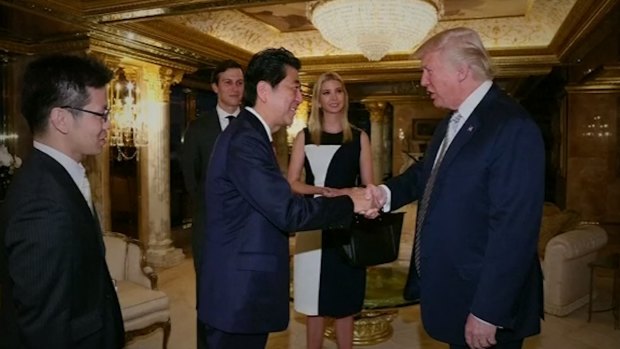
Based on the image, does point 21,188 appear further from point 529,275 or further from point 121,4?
point 121,4

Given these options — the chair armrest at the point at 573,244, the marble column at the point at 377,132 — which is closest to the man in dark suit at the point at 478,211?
the chair armrest at the point at 573,244

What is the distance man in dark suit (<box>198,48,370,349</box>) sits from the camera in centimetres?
178

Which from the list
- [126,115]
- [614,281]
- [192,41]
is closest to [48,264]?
[614,281]

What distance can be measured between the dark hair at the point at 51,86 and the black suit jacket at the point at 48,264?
12 cm

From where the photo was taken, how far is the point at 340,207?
1.96 meters

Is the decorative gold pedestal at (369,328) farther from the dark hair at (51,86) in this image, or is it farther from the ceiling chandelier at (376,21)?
the dark hair at (51,86)

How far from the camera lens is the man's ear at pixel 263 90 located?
193 cm

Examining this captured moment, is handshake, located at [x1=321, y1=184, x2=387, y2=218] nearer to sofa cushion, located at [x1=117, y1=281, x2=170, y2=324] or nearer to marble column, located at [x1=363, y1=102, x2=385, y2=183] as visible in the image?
sofa cushion, located at [x1=117, y1=281, x2=170, y2=324]

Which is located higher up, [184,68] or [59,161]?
[184,68]

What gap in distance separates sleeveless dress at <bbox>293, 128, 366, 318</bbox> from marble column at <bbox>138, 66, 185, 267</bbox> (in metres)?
4.03

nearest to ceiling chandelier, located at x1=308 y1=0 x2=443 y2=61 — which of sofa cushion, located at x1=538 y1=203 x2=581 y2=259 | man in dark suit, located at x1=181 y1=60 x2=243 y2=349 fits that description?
man in dark suit, located at x1=181 y1=60 x2=243 y2=349

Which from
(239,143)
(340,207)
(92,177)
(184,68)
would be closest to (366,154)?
(340,207)

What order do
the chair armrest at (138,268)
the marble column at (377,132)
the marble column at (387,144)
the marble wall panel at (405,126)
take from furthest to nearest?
the marble column at (387,144) < the marble wall panel at (405,126) < the marble column at (377,132) < the chair armrest at (138,268)

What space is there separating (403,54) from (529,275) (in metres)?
5.98
